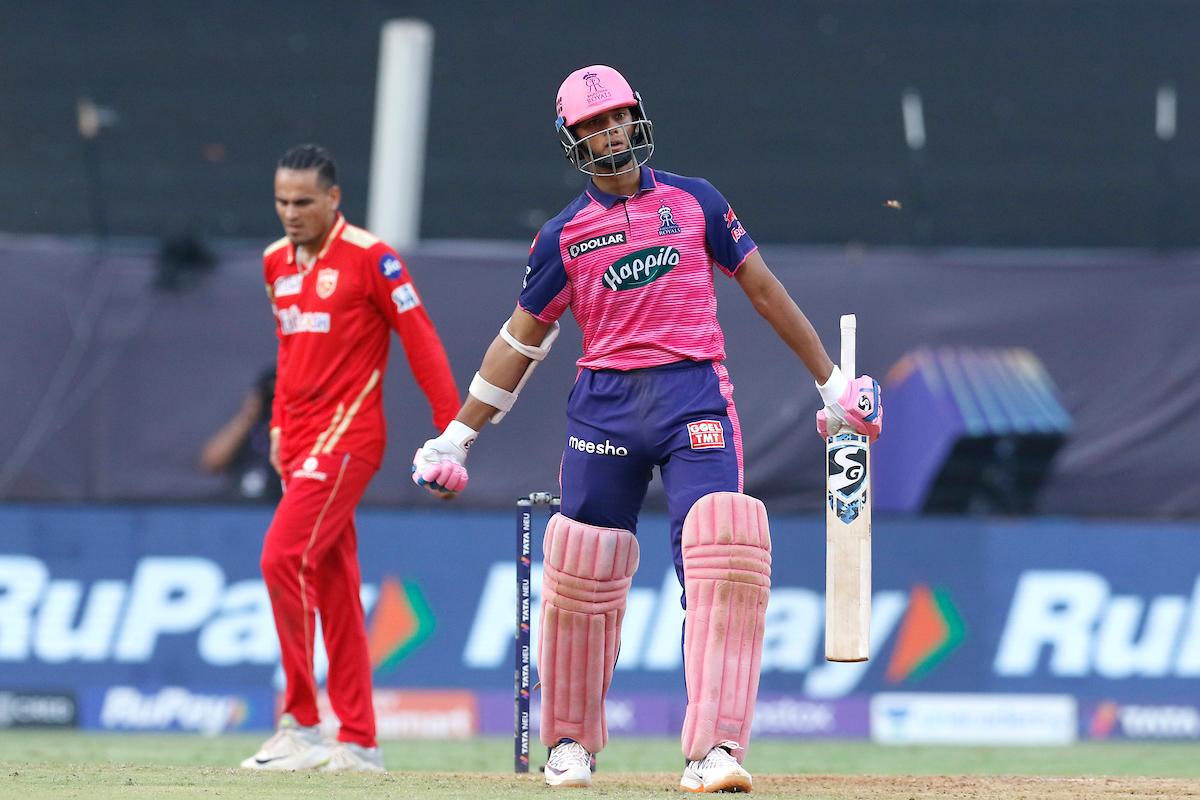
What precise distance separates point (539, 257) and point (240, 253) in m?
4.64

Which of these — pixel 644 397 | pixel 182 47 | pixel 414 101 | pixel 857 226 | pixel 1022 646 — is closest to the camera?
pixel 644 397

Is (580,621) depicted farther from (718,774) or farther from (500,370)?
(500,370)

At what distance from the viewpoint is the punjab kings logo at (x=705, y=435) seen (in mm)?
4953

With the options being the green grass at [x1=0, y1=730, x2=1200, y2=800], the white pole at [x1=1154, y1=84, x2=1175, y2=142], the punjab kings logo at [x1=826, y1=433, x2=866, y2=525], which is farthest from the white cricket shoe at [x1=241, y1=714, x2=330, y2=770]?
the white pole at [x1=1154, y1=84, x2=1175, y2=142]

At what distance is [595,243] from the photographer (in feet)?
16.4

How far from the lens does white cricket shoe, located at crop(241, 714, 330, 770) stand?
5.85m

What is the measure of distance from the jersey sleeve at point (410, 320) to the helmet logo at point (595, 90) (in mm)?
1371

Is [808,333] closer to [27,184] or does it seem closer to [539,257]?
[539,257]

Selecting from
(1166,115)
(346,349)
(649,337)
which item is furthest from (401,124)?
(649,337)

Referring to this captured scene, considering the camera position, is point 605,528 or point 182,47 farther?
point 182,47

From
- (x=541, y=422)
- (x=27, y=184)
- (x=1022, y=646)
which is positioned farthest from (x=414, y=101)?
(x=1022, y=646)

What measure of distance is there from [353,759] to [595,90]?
97.7 inches

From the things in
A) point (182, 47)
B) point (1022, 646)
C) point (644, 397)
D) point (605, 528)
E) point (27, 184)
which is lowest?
point (1022, 646)

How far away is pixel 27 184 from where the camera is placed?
10820mm
